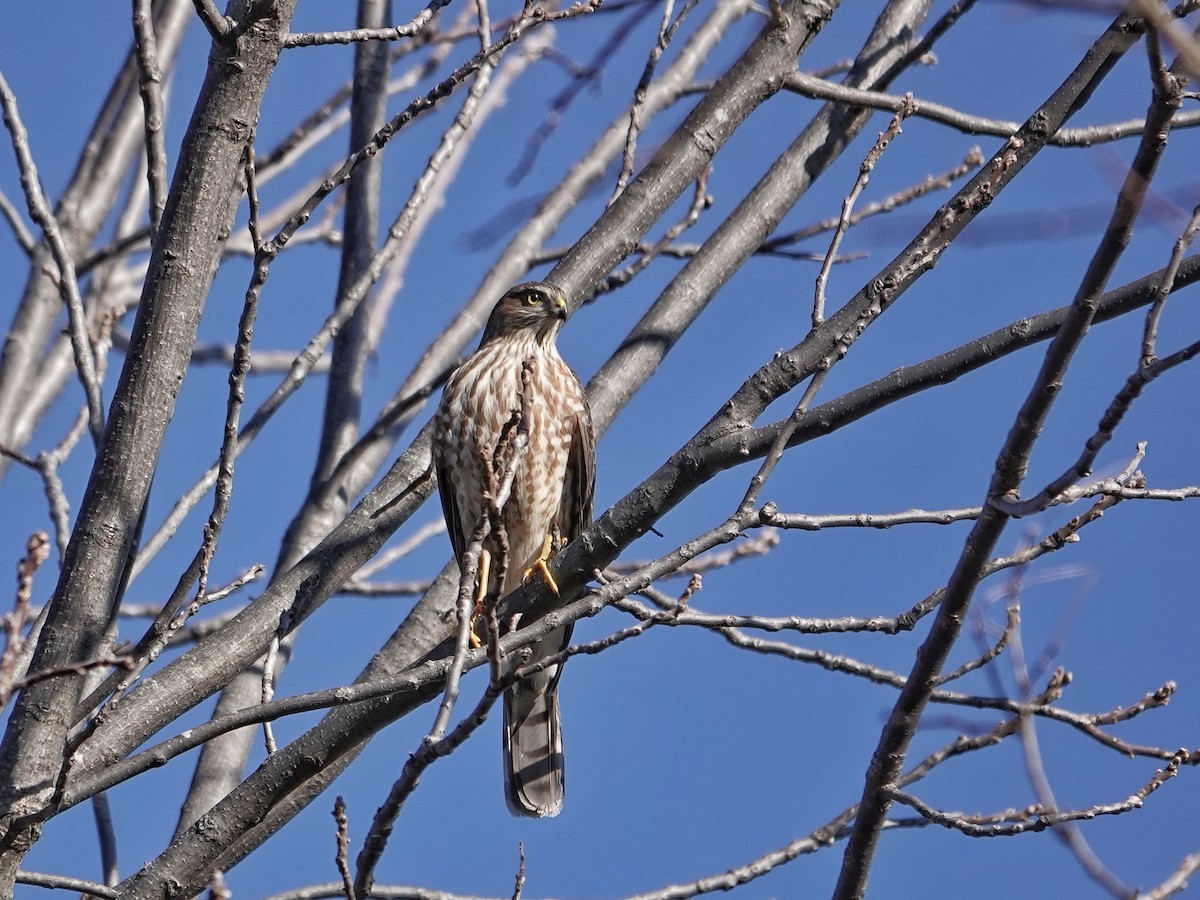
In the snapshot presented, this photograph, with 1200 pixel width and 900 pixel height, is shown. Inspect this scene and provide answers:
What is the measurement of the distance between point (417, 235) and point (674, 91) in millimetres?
1293

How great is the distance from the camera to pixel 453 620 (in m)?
3.78

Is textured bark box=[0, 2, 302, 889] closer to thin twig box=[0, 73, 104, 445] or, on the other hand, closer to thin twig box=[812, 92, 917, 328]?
thin twig box=[0, 73, 104, 445]

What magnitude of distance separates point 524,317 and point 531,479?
2.19 feet

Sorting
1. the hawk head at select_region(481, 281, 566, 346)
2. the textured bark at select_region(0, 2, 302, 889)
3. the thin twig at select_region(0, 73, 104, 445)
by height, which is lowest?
the textured bark at select_region(0, 2, 302, 889)

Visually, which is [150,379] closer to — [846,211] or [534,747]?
[846,211]

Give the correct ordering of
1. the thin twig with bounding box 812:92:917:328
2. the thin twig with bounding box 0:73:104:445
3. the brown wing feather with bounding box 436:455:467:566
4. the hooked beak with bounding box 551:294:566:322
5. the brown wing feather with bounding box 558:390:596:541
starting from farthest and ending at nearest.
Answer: the brown wing feather with bounding box 436:455:467:566 → the brown wing feather with bounding box 558:390:596:541 → the hooked beak with bounding box 551:294:566:322 → the thin twig with bounding box 0:73:104:445 → the thin twig with bounding box 812:92:917:328

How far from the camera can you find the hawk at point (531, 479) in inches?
189

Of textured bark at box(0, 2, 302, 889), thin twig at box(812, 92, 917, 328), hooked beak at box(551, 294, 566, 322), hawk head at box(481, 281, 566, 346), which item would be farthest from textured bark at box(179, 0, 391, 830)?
thin twig at box(812, 92, 917, 328)

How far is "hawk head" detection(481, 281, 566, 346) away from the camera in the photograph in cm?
499

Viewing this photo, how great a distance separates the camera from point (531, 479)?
4.89 m

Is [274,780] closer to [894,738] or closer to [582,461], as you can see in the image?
[894,738]

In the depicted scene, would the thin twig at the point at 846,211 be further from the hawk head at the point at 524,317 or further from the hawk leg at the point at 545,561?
the hawk head at the point at 524,317

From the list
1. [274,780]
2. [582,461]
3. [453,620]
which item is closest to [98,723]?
[274,780]

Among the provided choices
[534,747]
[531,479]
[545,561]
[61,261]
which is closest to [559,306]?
[531,479]
